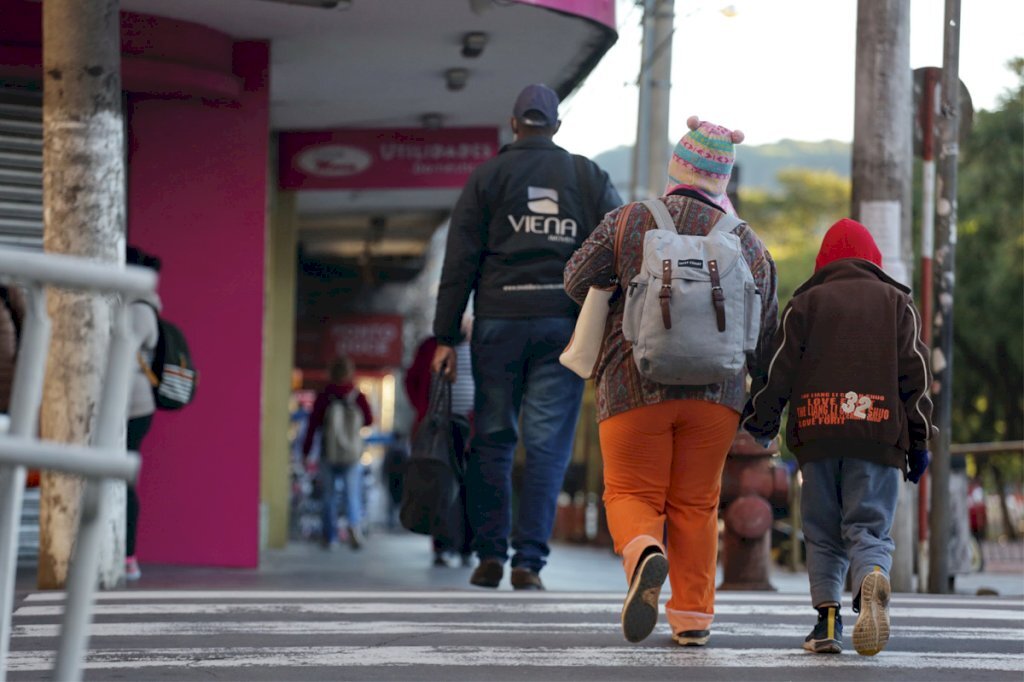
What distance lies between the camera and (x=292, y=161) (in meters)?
16.7

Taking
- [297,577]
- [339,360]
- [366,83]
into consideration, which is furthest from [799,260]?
[297,577]

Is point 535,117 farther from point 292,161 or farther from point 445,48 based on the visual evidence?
point 292,161

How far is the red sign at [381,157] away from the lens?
16578mm

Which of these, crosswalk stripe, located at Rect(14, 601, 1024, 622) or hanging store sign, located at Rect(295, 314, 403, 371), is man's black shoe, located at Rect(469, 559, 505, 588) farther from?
hanging store sign, located at Rect(295, 314, 403, 371)

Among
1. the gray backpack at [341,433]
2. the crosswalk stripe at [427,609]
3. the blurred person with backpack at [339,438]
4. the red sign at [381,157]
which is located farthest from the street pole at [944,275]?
the gray backpack at [341,433]

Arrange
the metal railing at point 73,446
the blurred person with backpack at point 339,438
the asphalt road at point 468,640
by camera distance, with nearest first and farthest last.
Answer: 1. the metal railing at point 73,446
2. the asphalt road at point 468,640
3. the blurred person with backpack at point 339,438

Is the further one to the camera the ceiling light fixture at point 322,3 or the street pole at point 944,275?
the ceiling light fixture at point 322,3

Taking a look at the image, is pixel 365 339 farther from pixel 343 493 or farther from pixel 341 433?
pixel 341 433

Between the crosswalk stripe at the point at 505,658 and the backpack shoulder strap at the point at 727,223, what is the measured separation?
1.50 metres

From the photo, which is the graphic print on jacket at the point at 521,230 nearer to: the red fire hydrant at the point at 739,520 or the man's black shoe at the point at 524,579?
the man's black shoe at the point at 524,579

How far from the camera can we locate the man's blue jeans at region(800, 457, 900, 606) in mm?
6168

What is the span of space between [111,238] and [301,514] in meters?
17.1

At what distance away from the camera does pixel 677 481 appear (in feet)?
20.5

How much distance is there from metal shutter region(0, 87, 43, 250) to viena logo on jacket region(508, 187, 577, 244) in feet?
13.4
